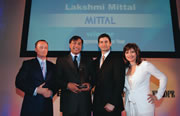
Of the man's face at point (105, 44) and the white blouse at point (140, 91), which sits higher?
the man's face at point (105, 44)

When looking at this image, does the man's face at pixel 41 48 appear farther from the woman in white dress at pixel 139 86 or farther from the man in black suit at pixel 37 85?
the woman in white dress at pixel 139 86

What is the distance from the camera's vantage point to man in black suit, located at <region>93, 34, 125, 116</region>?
1727 millimetres

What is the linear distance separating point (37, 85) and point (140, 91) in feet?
4.52

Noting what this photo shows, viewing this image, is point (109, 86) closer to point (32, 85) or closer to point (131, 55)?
point (131, 55)

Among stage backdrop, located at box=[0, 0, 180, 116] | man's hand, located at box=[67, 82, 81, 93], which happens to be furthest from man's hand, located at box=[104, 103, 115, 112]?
stage backdrop, located at box=[0, 0, 180, 116]

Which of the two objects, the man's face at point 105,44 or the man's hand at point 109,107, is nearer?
the man's hand at point 109,107

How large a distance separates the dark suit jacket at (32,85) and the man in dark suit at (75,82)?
0.66 feet

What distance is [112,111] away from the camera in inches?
68.1

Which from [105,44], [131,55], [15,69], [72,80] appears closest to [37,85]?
[72,80]

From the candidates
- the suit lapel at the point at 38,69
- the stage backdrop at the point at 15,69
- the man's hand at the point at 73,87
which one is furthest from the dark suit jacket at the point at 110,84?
the stage backdrop at the point at 15,69

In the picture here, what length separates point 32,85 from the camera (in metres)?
1.88

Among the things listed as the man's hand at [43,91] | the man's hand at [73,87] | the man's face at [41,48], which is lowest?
the man's hand at [43,91]

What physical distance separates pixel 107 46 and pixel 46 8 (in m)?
2.12

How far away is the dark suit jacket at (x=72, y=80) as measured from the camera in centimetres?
176
